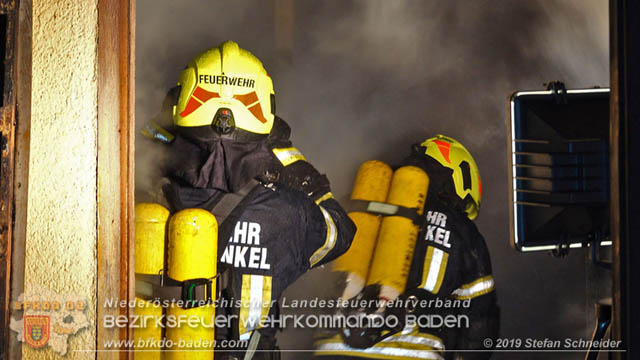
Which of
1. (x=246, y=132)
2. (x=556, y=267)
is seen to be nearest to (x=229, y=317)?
(x=246, y=132)

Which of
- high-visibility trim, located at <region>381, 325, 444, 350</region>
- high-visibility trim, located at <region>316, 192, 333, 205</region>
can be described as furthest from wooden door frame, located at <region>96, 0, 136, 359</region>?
high-visibility trim, located at <region>381, 325, 444, 350</region>

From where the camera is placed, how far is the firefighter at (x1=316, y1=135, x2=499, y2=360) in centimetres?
263

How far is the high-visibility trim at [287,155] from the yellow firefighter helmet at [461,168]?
546 mm

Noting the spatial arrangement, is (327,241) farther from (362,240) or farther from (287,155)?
(287,155)

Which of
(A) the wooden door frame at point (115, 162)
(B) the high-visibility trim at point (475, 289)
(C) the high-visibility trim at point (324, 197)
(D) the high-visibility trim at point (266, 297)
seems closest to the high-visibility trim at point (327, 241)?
(C) the high-visibility trim at point (324, 197)

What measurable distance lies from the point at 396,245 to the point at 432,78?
76cm

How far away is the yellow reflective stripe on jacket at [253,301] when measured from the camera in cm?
233

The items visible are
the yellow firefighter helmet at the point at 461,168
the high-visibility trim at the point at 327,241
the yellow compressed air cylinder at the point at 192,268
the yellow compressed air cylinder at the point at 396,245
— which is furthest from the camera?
the yellow firefighter helmet at the point at 461,168

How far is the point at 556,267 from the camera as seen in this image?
2738 millimetres

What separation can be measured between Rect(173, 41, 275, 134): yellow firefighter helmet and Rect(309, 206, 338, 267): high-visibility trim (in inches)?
16.1

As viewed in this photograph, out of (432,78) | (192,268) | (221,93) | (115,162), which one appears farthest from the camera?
(432,78)

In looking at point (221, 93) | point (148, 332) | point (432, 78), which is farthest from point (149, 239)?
point (432, 78)

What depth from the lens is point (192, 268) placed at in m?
2.10

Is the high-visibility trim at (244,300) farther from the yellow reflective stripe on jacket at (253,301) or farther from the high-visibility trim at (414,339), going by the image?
the high-visibility trim at (414,339)
